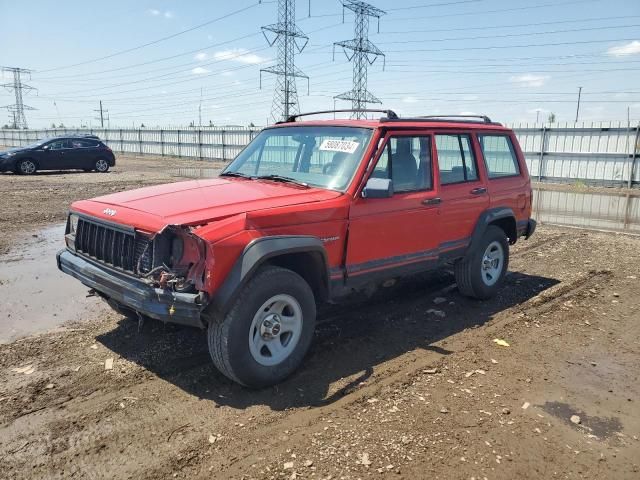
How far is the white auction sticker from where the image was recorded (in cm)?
464

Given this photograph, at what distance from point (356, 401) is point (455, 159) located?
10.3 feet

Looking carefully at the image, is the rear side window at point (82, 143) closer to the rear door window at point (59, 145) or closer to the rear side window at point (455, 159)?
the rear door window at point (59, 145)

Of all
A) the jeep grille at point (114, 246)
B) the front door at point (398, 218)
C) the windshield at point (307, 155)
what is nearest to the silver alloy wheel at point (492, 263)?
the front door at point (398, 218)

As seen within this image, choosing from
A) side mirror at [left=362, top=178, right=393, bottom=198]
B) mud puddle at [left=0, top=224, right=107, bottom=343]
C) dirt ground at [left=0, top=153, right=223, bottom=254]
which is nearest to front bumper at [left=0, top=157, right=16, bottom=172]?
dirt ground at [left=0, top=153, right=223, bottom=254]

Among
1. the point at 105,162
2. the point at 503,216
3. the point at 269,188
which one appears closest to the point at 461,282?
the point at 503,216

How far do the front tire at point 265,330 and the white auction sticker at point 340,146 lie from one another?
4.51 ft

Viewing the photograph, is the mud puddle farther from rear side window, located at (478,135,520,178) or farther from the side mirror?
rear side window, located at (478,135,520,178)

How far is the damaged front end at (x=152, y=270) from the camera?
346 centimetres

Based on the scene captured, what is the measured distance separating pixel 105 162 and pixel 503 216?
68.2ft

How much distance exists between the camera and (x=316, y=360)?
4379 mm

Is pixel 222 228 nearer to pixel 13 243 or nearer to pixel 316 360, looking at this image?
pixel 316 360

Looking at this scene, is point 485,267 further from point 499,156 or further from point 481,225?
point 499,156

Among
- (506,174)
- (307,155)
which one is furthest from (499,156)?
(307,155)

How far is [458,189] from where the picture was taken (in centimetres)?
552
